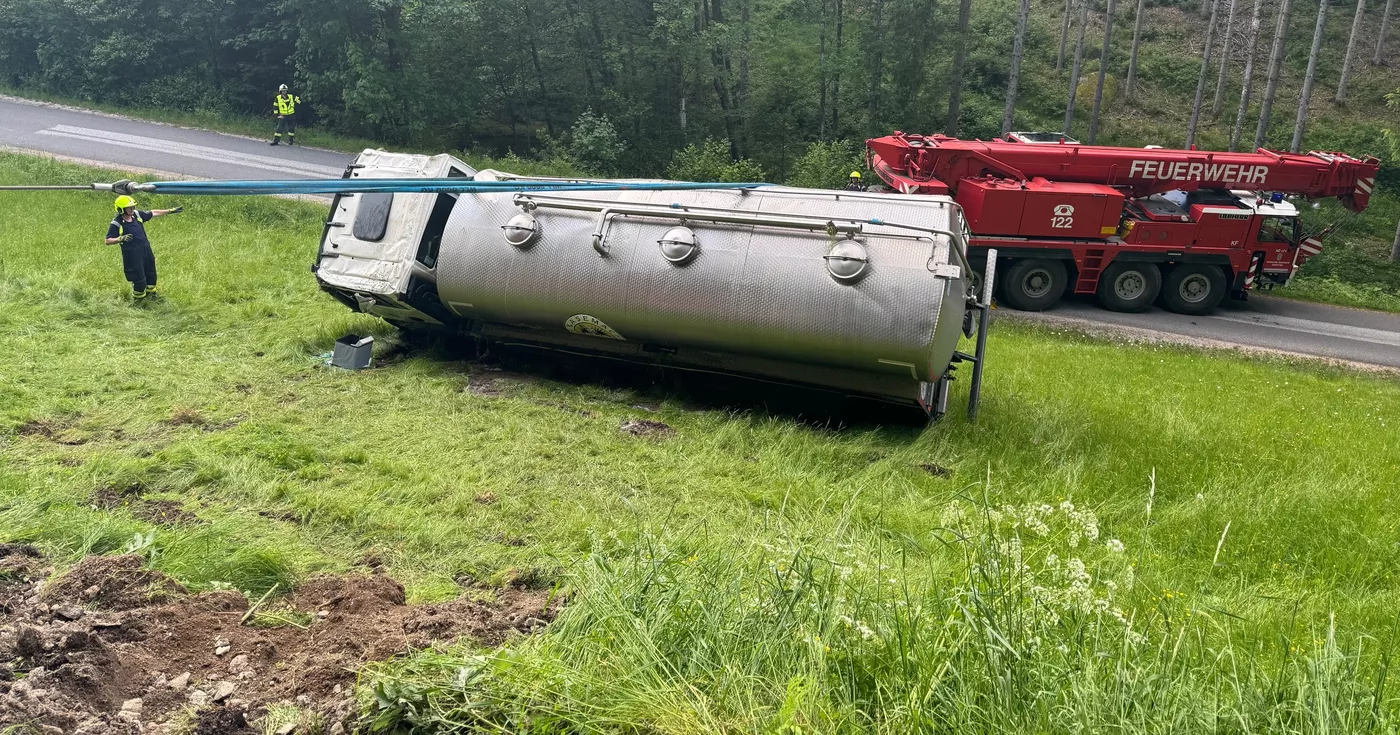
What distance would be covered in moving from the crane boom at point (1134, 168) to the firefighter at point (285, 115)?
50.5 feet

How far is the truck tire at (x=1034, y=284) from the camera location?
17.0 metres

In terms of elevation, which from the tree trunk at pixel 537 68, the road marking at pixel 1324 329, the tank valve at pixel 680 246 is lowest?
the road marking at pixel 1324 329

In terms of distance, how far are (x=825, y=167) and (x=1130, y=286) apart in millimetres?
7923

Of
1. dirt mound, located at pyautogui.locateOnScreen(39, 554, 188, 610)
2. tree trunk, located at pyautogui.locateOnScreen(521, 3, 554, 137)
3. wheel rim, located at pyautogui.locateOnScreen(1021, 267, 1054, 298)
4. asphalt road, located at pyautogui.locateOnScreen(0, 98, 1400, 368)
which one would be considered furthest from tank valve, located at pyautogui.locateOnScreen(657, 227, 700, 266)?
tree trunk, located at pyautogui.locateOnScreen(521, 3, 554, 137)

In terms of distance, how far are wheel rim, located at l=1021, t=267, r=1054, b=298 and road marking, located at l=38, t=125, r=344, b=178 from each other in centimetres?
1460

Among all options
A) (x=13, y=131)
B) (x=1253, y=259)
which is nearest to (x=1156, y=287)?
(x=1253, y=259)

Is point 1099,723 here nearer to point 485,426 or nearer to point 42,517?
point 42,517

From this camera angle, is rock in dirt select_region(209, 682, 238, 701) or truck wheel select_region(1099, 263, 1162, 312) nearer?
rock in dirt select_region(209, 682, 238, 701)

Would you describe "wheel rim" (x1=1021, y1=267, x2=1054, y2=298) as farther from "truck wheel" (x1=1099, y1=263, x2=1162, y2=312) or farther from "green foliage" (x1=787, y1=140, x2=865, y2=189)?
"green foliage" (x1=787, y1=140, x2=865, y2=189)

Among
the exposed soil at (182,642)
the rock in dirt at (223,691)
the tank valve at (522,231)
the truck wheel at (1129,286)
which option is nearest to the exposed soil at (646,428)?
the tank valve at (522,231)

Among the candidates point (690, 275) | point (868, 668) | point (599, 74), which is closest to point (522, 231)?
point (690, 275)

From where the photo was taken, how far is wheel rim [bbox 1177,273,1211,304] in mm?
17500

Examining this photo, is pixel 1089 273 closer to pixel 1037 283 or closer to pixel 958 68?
pixel 1037 283

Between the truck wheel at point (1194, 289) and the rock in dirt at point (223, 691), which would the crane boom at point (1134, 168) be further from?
the rock in dirt at point (223, 691)
